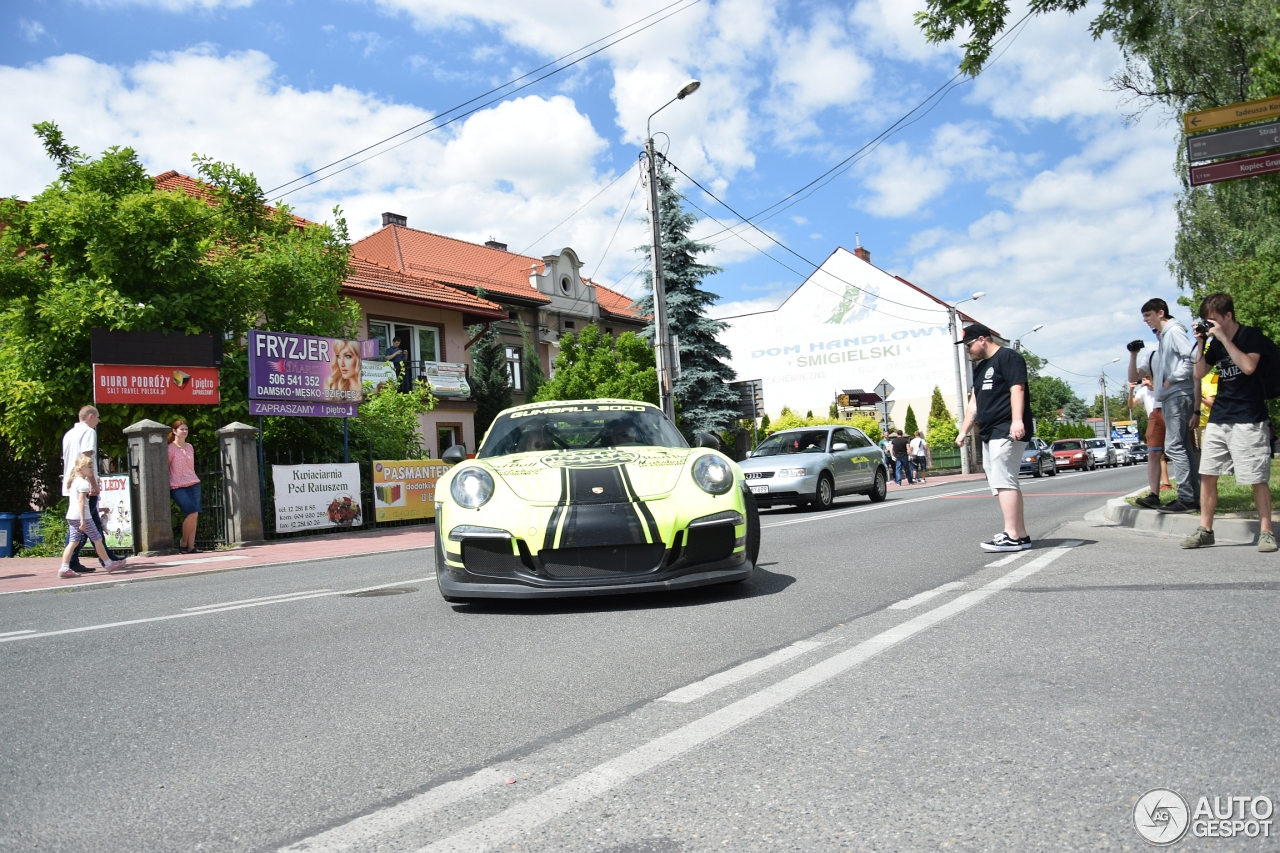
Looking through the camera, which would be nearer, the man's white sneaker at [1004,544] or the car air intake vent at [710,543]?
the car air intake vent at [710,543]

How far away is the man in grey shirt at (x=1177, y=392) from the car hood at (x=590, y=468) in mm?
4985

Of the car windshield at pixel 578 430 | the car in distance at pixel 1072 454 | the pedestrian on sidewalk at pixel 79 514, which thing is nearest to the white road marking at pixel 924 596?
the car windshield at pixel 578 430

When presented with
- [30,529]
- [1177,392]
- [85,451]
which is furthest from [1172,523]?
[30,529]

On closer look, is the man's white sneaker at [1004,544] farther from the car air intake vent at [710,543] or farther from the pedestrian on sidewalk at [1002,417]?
the car air intake vent at [710,543]

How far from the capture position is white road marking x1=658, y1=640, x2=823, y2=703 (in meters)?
3.70

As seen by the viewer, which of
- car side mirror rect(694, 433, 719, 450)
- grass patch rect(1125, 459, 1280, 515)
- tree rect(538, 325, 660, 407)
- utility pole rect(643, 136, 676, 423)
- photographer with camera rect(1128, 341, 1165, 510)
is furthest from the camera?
tree rect(538, 325, 660, 407)

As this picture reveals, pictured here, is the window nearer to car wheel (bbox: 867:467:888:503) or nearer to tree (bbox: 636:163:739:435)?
tree (bbox: 636:163:739:435)

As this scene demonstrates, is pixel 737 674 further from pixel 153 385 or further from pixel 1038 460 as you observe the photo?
pixel 1038 460

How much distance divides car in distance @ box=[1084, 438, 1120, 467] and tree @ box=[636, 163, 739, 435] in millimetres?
20600

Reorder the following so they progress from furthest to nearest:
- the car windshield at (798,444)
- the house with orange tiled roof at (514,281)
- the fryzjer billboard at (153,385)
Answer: the house with orange tiled roof at (514,281) → the car windshield at (798,444) → the fryzjer billboard at (153,385)

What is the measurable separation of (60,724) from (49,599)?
5.49 m

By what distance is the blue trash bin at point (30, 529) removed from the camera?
51.9 ft

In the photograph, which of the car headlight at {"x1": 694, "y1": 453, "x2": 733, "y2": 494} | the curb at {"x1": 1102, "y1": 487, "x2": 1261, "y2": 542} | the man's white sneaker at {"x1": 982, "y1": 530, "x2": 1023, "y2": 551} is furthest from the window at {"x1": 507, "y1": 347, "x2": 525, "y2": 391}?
the car headlight at {"x1": 694, "y1": 453, "x2": 733, "y2": 494}

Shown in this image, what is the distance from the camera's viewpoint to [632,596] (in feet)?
21.3
